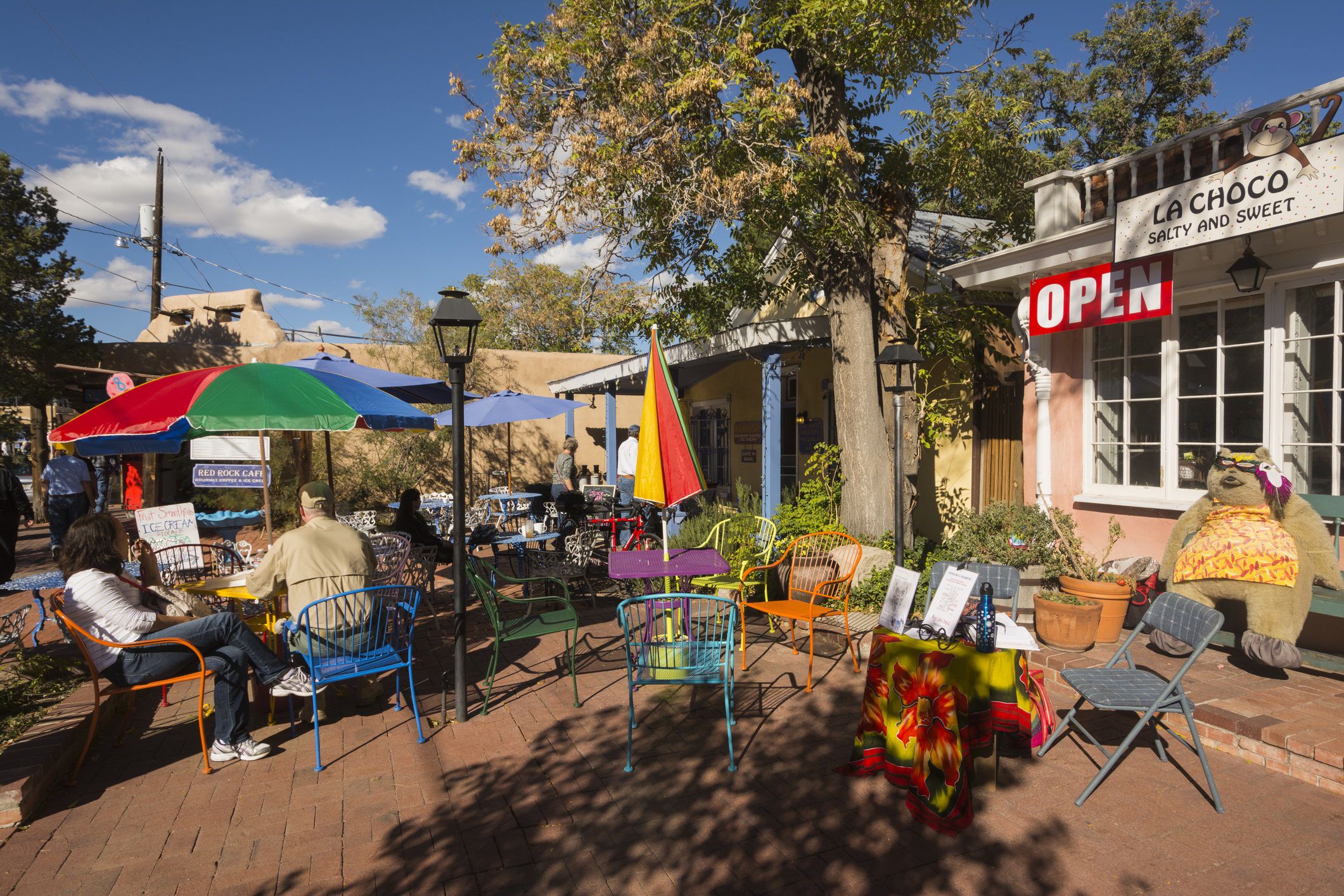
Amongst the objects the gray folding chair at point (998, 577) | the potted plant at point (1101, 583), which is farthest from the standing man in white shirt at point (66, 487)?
the potted plant at point (1101, 583)

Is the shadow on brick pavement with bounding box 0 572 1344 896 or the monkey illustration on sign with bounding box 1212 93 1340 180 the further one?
the monkey illustration on sign with bounding box 1212 93 1340 180

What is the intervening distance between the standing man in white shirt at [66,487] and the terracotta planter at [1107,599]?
9676 mm

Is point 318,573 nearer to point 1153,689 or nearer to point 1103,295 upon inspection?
point 1153,689

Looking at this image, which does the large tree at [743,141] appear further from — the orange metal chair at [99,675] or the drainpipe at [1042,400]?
the orange metal chair at [99,675]

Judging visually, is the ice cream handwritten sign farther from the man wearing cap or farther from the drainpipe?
the man wearing cap

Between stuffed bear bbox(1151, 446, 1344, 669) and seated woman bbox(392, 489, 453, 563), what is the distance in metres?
5.50

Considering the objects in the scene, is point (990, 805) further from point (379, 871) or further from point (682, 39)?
point (682, 39)

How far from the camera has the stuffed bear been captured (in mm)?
4223

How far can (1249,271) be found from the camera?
4.88m

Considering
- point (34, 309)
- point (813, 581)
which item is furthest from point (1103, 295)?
point (34, 309)

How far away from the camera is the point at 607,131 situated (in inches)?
262

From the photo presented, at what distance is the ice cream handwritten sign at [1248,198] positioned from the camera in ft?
14.0

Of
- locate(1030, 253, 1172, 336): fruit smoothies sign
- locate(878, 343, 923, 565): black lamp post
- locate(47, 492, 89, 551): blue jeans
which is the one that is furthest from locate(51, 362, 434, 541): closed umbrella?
locate(1030, 253, 1172, 336): fruit smoothies sign

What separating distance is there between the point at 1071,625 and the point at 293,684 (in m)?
4.81
